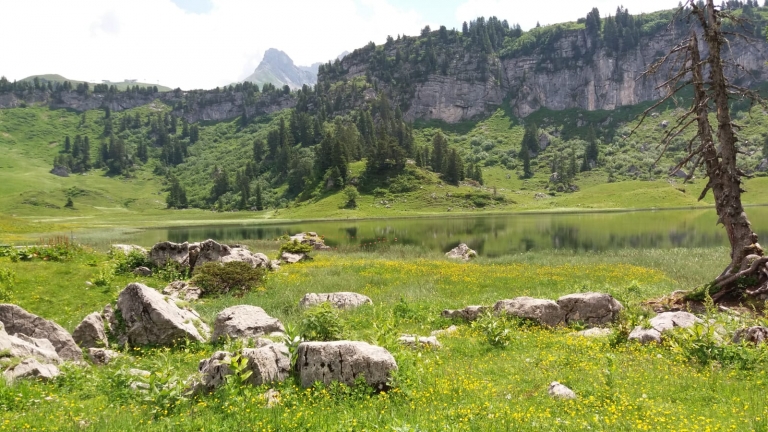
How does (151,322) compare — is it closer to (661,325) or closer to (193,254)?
(661,325)

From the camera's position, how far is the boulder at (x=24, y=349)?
Answer: 12641 millimetres

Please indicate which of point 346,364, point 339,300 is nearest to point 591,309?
point 339,300

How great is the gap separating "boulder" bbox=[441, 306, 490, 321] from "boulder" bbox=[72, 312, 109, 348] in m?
14.8

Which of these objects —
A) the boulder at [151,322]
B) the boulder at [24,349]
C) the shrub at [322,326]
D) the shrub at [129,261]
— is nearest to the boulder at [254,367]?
the shrub at [322,326]

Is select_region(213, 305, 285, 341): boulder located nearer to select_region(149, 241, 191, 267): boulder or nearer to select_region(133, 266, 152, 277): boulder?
select_region(133, 266, 152, 277): boulder

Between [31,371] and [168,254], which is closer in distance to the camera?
[31,371]

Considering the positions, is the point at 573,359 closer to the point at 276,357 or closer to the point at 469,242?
Answer: the point at 276,357

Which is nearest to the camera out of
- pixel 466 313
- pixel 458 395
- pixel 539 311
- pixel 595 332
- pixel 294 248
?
pixel 458 395

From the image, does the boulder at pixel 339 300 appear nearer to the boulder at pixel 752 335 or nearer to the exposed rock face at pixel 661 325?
the exposed rock face at pixel 661 325

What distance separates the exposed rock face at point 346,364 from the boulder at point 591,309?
11500mm

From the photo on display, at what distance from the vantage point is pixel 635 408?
31.7ft

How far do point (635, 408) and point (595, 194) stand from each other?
18581 centimetres

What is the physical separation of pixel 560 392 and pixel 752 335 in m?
7.86

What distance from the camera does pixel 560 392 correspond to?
10438mm
